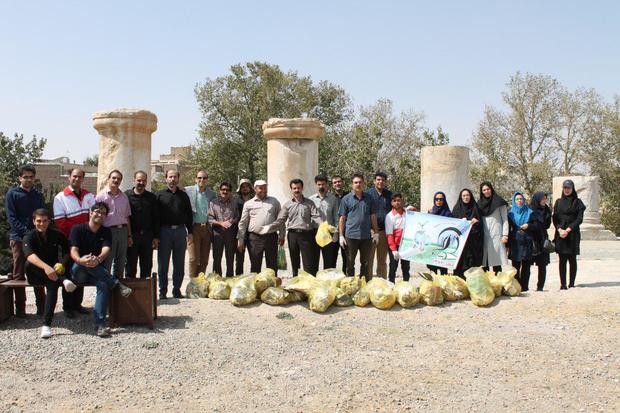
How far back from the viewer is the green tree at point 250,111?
3169cm

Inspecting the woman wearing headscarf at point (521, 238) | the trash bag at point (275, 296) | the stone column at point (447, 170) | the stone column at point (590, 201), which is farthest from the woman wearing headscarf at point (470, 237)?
the stone column at point (590, 201)

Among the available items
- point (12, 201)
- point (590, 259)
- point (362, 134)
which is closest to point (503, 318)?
point (12, 201)

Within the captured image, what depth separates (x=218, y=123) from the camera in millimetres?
32688

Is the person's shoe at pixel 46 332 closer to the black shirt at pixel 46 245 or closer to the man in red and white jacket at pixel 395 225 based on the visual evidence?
the black shirt at pixel 46 245

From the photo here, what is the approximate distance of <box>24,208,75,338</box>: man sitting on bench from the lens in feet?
20.8

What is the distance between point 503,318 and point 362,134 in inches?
838

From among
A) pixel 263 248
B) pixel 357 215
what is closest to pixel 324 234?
pixel 357 215

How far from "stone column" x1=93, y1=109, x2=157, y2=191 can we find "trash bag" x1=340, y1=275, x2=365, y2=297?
20.6ft

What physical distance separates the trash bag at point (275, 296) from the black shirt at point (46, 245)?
2324mm

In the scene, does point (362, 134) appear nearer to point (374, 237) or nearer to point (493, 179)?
point (493, 179)

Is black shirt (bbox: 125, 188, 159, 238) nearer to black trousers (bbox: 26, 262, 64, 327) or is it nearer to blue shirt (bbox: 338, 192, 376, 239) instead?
black trousers (bbox: 26, 262, 64, 327)

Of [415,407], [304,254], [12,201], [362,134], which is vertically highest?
[362,134]

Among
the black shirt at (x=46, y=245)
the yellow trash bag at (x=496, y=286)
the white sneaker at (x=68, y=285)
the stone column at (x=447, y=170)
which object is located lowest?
the yellow trash bag at (x=496, y=286)

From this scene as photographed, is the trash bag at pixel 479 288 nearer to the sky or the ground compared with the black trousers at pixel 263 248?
nearer to the ground
